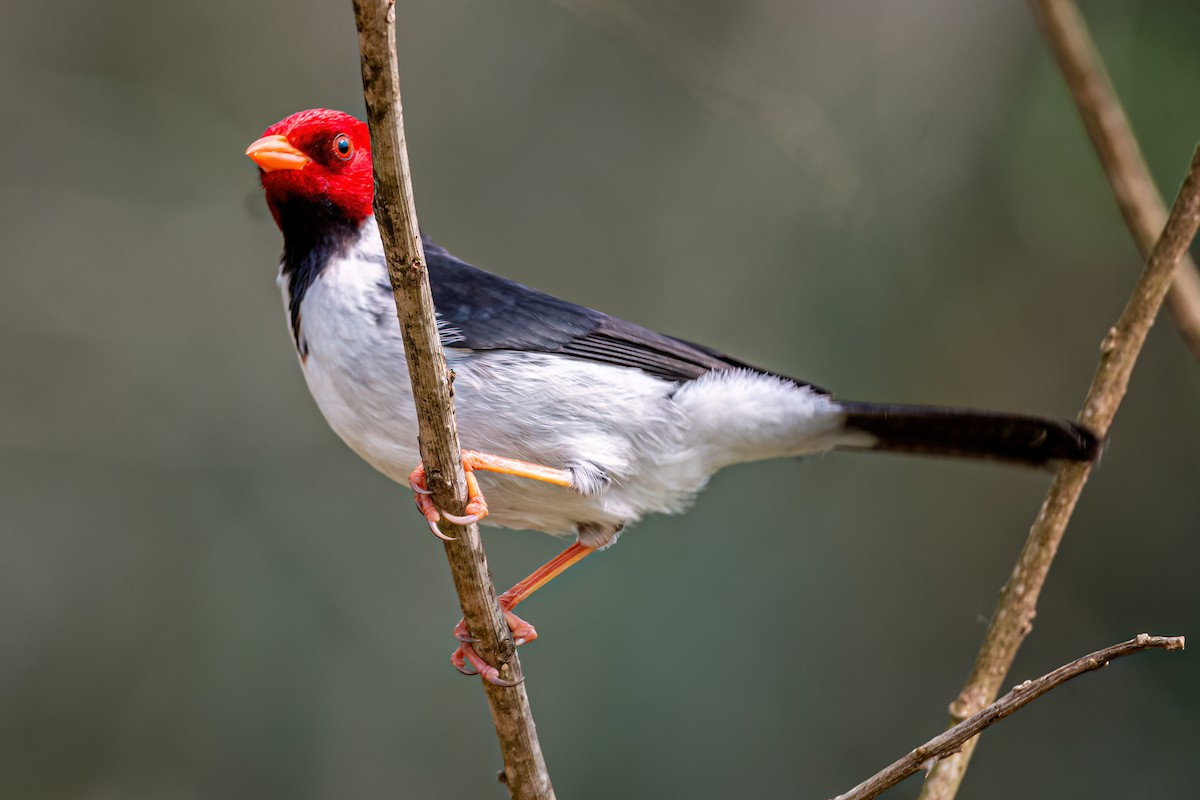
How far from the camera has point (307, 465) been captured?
21.4ft

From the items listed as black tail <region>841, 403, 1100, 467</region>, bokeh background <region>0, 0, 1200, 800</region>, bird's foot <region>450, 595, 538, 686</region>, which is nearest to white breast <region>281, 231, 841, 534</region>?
black tail <region>841, 403, 1100, 467</region>

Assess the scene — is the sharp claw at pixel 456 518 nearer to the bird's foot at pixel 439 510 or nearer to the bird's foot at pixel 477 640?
the bird's foot at pixel 439 510

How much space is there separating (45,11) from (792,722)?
6435 millimetres

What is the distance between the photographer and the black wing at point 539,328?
341 cm

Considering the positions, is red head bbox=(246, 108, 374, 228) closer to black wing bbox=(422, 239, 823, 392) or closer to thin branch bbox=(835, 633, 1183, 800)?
black wing bbox=(422, 239, 823, 392)

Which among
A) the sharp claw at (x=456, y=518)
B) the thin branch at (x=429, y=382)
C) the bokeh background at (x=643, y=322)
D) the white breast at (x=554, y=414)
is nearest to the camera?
the thin branch at (x=429, y=382)

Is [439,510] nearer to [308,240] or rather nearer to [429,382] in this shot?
[429,382]

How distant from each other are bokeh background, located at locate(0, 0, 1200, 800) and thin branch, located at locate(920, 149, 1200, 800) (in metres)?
2.68

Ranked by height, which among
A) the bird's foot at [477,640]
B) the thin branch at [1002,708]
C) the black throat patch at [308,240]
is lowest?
the thin branch at [1002,708]

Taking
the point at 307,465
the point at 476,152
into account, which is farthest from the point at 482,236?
the point at 307,465

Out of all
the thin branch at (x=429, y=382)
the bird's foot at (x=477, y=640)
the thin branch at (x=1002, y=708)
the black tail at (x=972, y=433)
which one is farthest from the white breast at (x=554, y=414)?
the thin branch at (x=1002, y=708)

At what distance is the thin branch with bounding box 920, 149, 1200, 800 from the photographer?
2789 millimetres

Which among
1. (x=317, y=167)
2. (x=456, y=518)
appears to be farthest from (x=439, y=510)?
(x=317, y=167)

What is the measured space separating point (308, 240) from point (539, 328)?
77 centimetres
